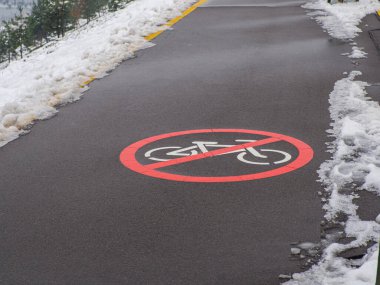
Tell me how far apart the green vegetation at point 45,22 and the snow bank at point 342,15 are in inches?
3819

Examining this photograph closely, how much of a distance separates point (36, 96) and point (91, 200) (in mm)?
4192

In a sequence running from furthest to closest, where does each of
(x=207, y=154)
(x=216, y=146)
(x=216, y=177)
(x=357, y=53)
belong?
(x=357, y=53) < (x=216, y=146) < (x=207, y=154) < (x=216, y=177)

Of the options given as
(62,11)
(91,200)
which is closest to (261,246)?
(91,200)

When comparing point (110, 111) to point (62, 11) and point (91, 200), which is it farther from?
point (62, 11)

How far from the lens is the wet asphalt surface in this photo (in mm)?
4004

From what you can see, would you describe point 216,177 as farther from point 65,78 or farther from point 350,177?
point 65,78

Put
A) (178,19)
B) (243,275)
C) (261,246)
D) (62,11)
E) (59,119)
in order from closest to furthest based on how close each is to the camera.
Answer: (243,275) < (261,246) < (59,119) < (178,19) < (62,11)

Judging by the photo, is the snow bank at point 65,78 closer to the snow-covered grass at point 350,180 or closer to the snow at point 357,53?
the snow-covered grass at point 350,180

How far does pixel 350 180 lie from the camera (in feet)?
17.2

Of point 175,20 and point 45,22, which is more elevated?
point 175,20

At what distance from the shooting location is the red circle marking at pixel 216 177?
18.2 feet

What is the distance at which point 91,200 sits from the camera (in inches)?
202

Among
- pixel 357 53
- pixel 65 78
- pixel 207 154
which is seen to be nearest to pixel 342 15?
pixel 357 53

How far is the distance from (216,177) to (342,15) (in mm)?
11942
